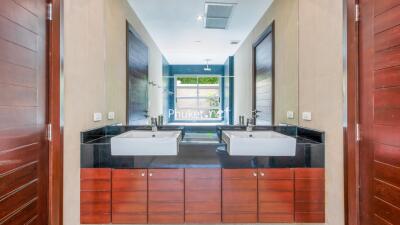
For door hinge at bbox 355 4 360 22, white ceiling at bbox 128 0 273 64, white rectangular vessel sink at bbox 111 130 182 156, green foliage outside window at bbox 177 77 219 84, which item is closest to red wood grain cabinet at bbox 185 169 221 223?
white rectangular vessel sink at bbox 111 130 182 156

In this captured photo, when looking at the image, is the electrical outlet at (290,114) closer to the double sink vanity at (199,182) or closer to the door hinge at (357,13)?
the double sink vanity at (199,182)

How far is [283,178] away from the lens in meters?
2.14

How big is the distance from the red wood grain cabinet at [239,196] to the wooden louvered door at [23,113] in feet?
4.76

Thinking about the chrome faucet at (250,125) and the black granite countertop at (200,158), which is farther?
the chrome faucet at (250,125)

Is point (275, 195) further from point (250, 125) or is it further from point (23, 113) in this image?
point (23, 113)

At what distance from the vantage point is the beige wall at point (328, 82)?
183 centimetres

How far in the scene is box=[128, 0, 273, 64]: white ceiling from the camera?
2.60 meters

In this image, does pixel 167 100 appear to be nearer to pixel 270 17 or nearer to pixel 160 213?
pixel 160 213

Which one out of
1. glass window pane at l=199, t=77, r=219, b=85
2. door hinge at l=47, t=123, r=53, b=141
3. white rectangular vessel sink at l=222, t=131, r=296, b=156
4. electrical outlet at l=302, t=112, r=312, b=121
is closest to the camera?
door hinge at l=47, t=123, r=53, b=141

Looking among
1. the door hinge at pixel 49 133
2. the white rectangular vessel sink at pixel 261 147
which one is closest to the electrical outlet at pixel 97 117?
the door hinge at pixel 49 133

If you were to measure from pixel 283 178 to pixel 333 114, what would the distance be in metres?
0.70

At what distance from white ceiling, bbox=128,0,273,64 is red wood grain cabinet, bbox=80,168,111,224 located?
4.67 ft

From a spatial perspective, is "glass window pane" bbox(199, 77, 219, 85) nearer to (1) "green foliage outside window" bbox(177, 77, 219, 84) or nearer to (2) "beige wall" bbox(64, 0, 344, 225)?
(1) "green foliage outside window" bbox(177, 77, 219, 84)

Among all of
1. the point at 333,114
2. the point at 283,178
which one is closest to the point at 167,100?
the point at 283,178
